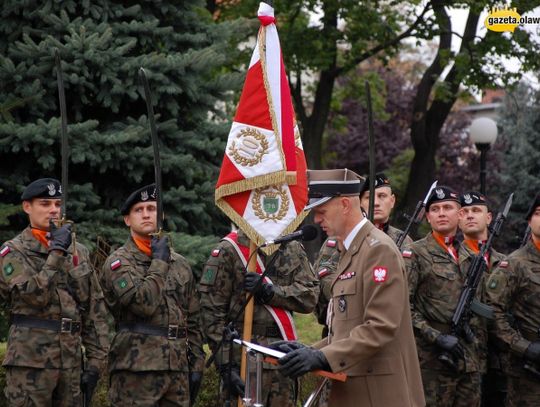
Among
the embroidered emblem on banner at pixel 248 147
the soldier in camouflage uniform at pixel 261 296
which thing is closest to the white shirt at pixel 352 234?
the soldier in camouflage uniform at pixel 261 296

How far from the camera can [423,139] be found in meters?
21.6

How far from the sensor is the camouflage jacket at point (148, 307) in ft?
23.2

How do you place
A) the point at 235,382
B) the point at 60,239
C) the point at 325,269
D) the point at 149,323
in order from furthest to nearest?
1. the point at 325,269
2. the point at 149,323
3. the point at 60,239
4. the point at 235,382

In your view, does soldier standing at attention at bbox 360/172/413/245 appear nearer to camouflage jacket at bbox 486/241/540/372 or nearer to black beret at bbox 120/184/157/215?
camouflage jacket at bbox 486/241/540/372

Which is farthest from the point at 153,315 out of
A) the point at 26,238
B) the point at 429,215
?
the point at 429,215

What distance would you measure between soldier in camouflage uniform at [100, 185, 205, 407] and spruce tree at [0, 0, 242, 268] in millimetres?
3249

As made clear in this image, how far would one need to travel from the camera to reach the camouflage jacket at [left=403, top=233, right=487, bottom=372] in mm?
8172

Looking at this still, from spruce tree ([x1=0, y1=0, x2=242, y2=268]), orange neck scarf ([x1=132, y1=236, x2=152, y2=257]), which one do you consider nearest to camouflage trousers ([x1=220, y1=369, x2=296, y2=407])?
orange neck scarf ([x1=132, y1=236, x2=152, y2=257])

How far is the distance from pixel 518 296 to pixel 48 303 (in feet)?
13.3

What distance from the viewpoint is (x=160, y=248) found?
7.15 m

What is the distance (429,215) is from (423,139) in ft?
43.1

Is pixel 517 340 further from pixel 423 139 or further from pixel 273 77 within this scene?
pixel 423 139

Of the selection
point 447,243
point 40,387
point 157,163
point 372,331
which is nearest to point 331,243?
point 447,243

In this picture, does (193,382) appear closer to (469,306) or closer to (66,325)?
(66,325)
